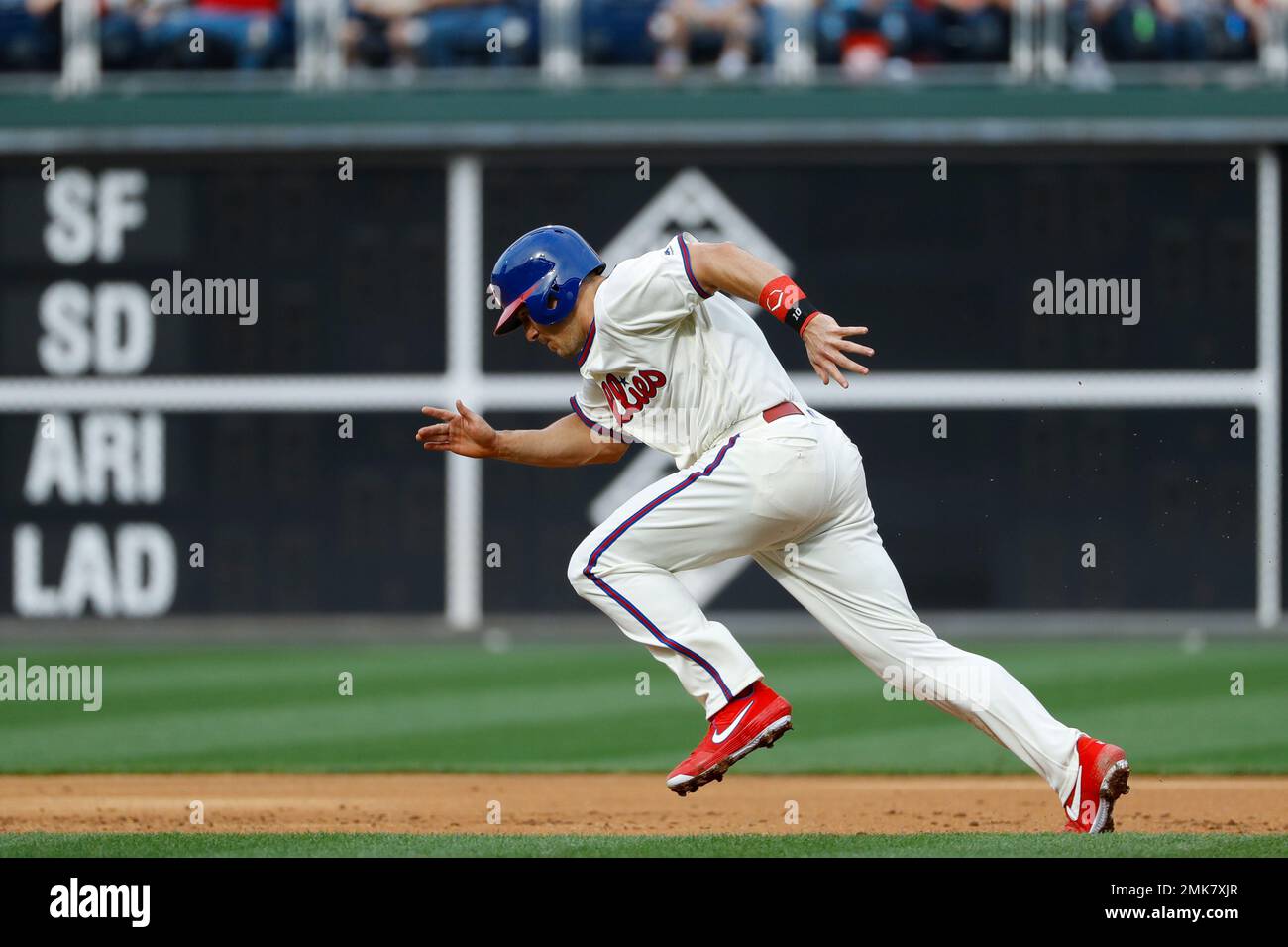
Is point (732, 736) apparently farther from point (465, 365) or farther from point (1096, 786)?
point (465, 365)

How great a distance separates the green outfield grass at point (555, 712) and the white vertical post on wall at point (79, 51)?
→ 4013 millimetres

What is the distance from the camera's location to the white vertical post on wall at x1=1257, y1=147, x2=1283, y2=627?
12.9m

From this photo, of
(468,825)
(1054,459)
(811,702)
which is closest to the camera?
(468,825)

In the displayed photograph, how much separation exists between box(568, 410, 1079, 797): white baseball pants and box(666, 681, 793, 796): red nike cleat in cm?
A: 5

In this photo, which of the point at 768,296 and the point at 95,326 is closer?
the point at 768,296

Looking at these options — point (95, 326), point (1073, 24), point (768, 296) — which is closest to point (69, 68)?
point (95, 326)

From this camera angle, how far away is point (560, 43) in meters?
13.6

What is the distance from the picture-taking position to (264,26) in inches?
539

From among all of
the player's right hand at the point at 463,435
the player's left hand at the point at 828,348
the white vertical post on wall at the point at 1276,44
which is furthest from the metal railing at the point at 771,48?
the player's left hand at the point at 828,348

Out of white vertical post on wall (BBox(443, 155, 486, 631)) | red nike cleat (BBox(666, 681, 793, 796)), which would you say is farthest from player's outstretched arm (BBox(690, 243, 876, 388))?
white vertical post on wall (BBox(443, 155, 486, 631))

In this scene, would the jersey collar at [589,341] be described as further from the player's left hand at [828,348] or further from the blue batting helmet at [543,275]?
the player's left hand at [828,348]

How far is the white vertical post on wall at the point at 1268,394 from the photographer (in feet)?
42.3
